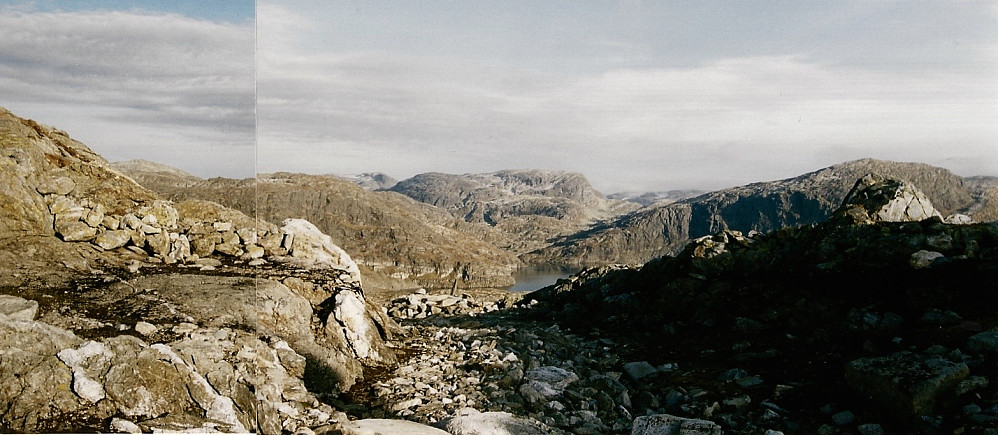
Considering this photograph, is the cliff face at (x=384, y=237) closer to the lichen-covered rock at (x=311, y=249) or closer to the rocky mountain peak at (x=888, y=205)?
the rocky mountain peak at (x=888, y=205)

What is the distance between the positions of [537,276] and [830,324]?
128967 mm

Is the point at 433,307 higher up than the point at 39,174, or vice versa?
the point at 39,174

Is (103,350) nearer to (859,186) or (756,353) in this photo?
(756,353)

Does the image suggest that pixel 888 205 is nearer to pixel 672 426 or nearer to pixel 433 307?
pixel 672 426

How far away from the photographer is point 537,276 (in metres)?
137

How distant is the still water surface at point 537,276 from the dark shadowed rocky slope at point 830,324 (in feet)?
302

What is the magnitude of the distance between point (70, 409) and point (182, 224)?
2.65 metres

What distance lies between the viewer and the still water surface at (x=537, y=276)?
11201 cm

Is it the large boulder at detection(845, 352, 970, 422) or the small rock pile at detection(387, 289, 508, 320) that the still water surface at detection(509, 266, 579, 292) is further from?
the large boulder at detection(845, 352, 970, 422)

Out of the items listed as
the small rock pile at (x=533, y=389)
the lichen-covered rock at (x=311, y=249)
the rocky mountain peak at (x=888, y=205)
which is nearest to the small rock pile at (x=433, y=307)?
the small rock pile at (x=533, y=389)

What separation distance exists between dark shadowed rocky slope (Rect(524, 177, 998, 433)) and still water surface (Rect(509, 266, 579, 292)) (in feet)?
302

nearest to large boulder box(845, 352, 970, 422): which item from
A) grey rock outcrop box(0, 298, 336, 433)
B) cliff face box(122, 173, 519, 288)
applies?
grey rock outcrop box(0, 298, 336, 433)

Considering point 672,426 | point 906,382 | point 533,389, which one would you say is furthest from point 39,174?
point 906,382

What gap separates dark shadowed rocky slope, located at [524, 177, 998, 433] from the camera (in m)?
5.71
